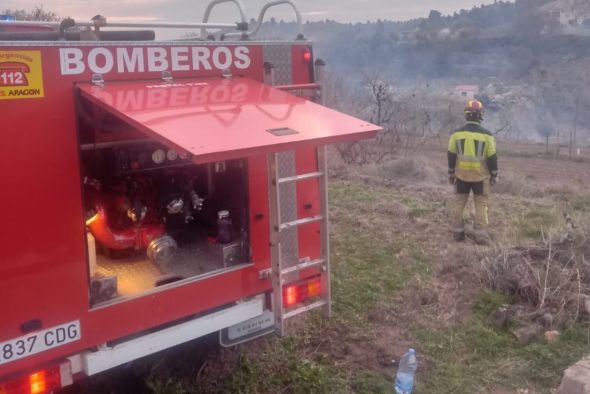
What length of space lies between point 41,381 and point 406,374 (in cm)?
231

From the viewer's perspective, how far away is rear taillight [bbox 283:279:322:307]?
410cm

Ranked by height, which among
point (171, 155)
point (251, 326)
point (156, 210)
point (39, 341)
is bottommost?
point (251, 326)

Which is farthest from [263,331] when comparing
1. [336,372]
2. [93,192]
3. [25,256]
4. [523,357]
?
[523,357]

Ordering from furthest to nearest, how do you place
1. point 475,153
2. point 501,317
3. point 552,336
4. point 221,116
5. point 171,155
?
Answer: 1. point 475,153
2. point 501,317
3. point 552,336
4. point 171,155
5. point 221,116

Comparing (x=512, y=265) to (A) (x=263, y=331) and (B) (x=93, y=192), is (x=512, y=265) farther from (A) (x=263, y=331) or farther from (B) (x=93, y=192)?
(B) (x=93, y=192)

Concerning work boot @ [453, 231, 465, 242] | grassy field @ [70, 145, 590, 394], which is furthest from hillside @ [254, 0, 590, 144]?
grassy field @ [70, 145, 590, 394]

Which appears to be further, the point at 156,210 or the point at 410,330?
the point at 410,330

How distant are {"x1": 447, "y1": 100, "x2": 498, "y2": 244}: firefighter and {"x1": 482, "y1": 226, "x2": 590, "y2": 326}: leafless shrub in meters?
1.54

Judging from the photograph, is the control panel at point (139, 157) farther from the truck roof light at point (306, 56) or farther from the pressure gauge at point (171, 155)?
the truck roof light at point (306, 56)

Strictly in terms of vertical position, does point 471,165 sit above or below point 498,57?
below

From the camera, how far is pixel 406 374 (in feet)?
14.0

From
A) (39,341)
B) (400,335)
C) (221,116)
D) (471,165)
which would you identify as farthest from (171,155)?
(471,165)

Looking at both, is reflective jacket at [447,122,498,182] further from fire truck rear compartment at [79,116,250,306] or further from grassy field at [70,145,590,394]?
fire truck rear compartment at [79,116,250,306]

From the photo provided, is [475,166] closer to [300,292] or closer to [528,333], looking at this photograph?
[528,333]
